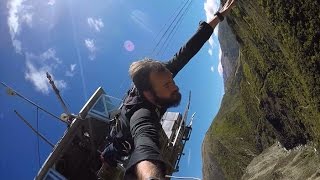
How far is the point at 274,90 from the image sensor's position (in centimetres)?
1778

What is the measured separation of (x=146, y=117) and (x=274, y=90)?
15.2 meters

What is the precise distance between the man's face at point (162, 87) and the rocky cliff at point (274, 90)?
556 cm

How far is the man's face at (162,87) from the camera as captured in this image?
3.84m

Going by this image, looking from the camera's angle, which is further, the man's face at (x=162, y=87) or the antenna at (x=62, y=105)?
the antenna at (x=62, y=105)

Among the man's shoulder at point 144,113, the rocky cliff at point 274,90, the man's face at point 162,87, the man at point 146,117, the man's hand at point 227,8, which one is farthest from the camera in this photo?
the rocky cliff at point 274,90

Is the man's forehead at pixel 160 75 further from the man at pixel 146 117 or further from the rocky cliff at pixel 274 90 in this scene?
the rocky cliff at pixel 274 90

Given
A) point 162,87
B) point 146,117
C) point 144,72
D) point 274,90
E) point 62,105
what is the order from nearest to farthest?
point 146,117
point 162,87
point 144,72
point 62,105
point 274,90

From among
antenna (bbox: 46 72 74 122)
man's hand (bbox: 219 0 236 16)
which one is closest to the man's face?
man's hand (bbox: 219 0 236 16)

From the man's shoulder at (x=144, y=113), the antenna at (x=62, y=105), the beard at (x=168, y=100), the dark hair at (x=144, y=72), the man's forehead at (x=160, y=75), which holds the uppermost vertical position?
the antenna at (x=62, y=105)

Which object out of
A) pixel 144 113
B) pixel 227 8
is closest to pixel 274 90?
pixel 227 8

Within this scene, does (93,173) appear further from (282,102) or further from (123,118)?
(282,102)

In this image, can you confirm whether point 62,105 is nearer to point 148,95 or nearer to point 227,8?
point 227,8

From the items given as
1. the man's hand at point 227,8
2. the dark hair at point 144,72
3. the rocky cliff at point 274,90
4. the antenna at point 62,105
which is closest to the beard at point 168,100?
the dark hair at point 144,72

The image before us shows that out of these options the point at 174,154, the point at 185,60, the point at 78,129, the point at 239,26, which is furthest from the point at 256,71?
the point at 185,60
